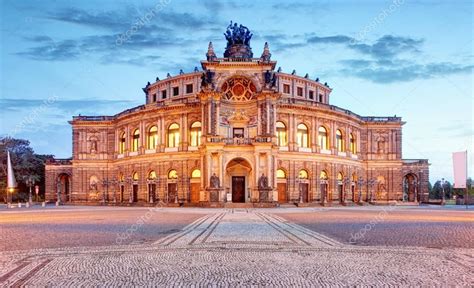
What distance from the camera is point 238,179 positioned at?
2180 inches

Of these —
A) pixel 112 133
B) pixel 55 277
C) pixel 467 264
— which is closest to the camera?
pixel 55 277

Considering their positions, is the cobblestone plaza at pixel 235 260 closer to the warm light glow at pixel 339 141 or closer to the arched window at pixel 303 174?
the arched window at pixel 303 174

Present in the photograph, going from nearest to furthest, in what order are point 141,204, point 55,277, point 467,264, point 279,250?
point 55,277
point 467,264
point 279,250
point 141,204

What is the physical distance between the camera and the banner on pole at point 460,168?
43.8 meters

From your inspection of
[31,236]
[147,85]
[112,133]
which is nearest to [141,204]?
[112,133]

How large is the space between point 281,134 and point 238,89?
8.46 metres

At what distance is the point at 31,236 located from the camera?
53.8 feet

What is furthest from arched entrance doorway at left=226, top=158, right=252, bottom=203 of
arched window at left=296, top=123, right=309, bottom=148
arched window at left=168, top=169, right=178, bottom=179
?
arched window at left=296, top=123, right=309, bottom=148

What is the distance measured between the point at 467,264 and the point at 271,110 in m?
43.6

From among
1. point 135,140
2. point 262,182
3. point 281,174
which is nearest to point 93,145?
Result: point 135,140

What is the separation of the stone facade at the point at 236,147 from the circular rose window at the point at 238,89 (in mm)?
126

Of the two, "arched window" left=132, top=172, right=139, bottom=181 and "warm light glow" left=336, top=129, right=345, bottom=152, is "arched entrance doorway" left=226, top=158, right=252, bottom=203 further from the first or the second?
"arched window" left=132, top=172, right=139, bottom=181

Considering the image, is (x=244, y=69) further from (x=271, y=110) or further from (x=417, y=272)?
(x=417, y=272)

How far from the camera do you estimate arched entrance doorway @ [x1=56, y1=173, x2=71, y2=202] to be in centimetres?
7369
